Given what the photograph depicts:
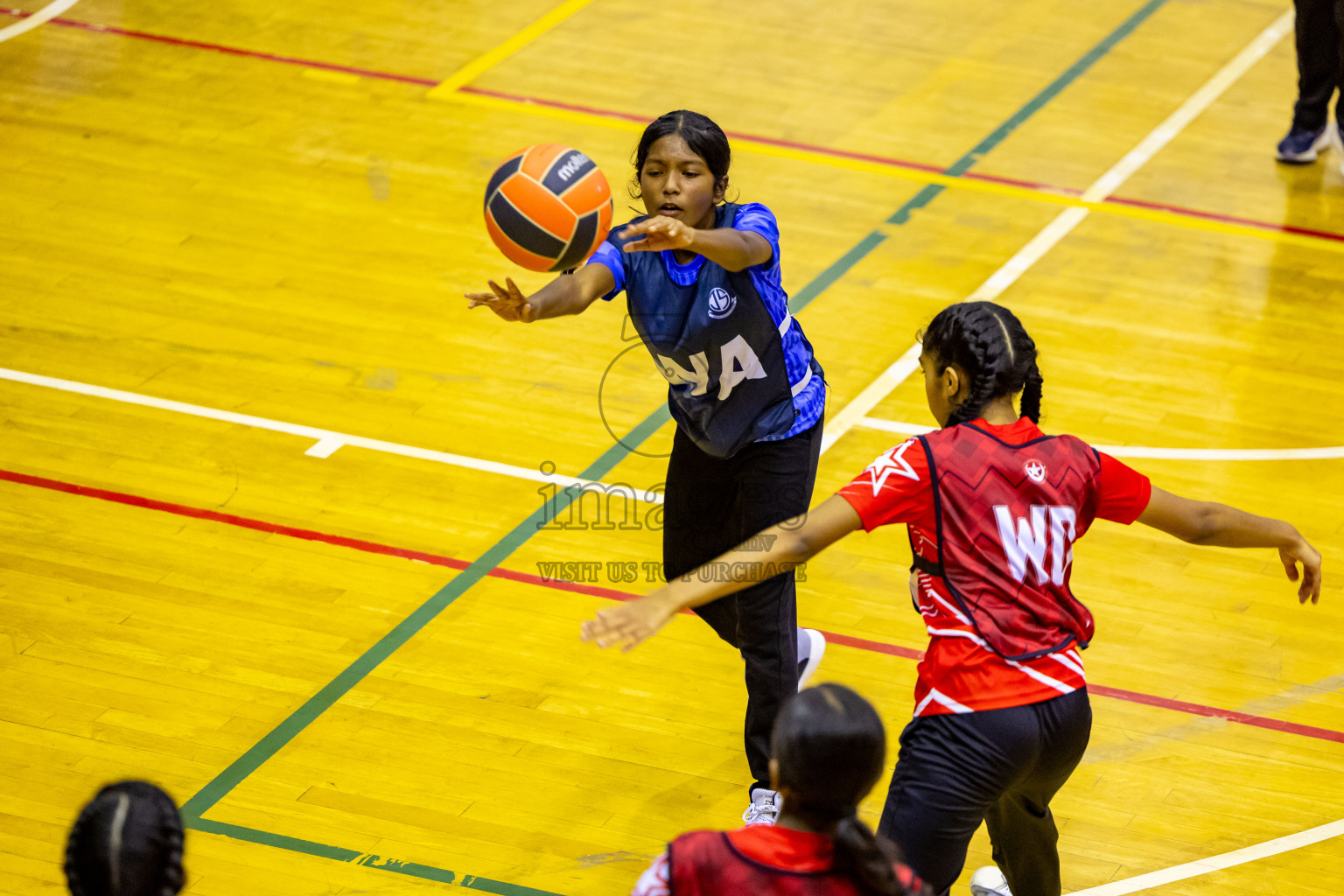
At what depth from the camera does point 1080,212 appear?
33.7ft

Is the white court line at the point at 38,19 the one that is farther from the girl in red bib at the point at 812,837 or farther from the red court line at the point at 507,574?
the girl in red bib at the point at 812,837

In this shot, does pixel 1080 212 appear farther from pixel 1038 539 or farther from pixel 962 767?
pixel 962 767

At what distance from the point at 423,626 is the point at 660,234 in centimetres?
252

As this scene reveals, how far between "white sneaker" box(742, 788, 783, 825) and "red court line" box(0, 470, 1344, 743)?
1.18m

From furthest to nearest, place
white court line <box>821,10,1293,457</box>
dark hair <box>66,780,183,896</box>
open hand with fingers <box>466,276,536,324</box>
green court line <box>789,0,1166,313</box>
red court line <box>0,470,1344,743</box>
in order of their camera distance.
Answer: green court line <box>789,0,1166,313</box> → white court line <box>821,10,1293,457</box> → red court line <box>0,470,1344,743</box> → open hand with fingers <box>466,276,536,324</box> → dark hair <box>66,780,183,896</box>

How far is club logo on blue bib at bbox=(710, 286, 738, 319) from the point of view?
5.11 m

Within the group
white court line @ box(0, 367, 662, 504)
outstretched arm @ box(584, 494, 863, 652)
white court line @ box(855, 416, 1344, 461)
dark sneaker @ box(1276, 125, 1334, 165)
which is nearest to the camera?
outstretched arm @ box(584, 494, 863, 652)

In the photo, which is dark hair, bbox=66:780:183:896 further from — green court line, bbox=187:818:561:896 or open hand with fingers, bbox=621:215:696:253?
green court line, bbox=187:818:561:896

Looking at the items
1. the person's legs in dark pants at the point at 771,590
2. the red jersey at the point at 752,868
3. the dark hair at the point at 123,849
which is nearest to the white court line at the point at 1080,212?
the person's legs in dark pants at the point at 771,590

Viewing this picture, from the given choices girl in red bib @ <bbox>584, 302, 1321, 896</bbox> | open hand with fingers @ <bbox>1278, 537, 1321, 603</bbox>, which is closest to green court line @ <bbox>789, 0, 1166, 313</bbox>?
open hand with fingers @ <bbox>1278, 537, 1321, 603</bbox>

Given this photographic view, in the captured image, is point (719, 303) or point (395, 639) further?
point (395, 639)

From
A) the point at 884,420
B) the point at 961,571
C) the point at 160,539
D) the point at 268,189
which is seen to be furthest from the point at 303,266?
the point at 961,571

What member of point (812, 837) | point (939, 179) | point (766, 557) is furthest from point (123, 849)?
point (939, 179)

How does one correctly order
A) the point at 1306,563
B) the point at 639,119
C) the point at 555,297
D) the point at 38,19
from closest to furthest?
the point at 1306,563 < the point at 555,297 < the point at 639,119 < the point at 38,19
